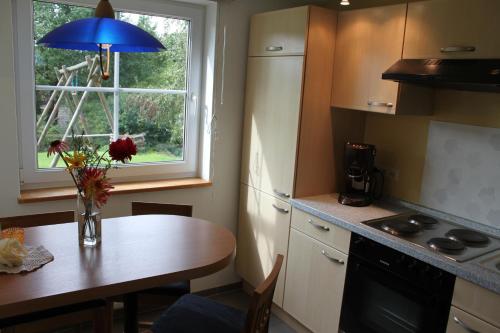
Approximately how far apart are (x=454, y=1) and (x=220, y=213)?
82.0 inches

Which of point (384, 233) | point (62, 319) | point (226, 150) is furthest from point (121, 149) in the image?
point (226, 150)

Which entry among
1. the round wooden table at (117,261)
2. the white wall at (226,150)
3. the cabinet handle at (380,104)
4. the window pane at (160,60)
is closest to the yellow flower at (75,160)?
the round wooden table at (117,261)

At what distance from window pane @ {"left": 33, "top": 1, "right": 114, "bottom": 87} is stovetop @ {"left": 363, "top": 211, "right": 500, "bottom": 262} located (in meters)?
2.00

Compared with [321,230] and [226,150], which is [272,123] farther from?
[321,230]

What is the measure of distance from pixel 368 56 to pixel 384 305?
1397mm

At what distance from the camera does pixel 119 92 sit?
293 centimetres

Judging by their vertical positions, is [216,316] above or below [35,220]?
below

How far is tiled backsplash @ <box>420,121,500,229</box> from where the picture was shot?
2.32 metres

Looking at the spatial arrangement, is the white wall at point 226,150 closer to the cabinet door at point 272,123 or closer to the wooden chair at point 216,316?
the cabinet door at point 272,123

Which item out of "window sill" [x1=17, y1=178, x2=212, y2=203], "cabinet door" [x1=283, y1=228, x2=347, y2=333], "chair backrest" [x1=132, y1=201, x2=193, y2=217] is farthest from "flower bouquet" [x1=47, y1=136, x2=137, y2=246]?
"cabinet door" [x1=283, y1=228, x2=347, y2=333]

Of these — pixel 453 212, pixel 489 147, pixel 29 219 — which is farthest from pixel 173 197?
pixel 489 147

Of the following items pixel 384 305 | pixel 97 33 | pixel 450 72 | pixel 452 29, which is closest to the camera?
pixel 97 33

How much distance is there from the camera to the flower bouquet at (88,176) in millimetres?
1769

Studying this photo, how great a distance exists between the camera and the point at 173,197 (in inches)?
121
